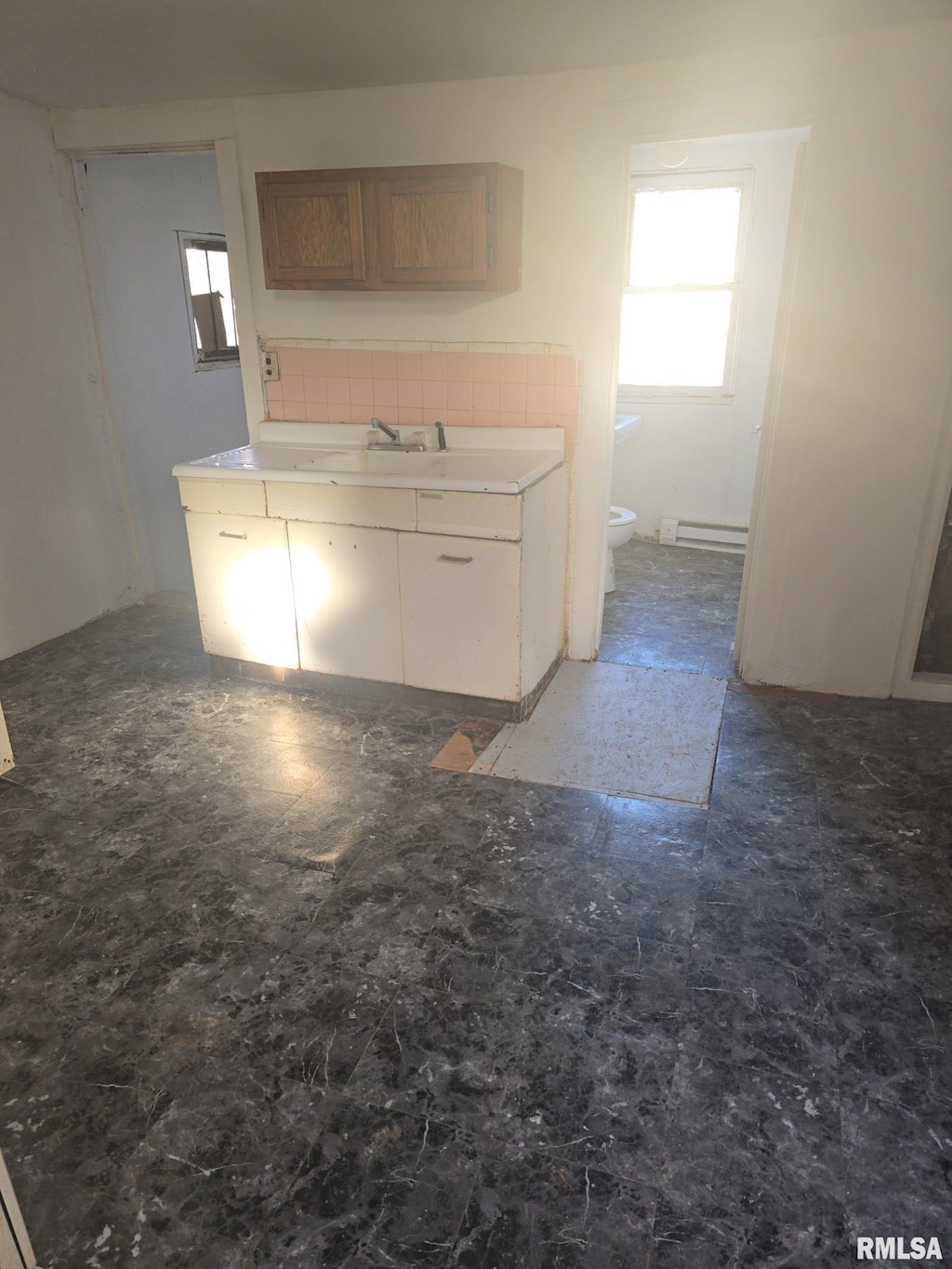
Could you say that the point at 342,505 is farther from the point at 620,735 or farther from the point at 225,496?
the point at 620,735

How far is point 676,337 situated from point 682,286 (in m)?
0.30

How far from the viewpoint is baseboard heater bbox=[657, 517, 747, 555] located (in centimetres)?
521

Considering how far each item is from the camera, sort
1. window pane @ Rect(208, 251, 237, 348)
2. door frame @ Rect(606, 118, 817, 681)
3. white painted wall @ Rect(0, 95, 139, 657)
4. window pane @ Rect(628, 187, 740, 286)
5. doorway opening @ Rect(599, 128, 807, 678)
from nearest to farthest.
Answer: door frame @ Rect(606, 118, 817, 681) < white painted wall @ Rect(0, 95, 139, 657) < doorway opening @ Rect(599, 128, 807, 678) < window pane @ Rect(628, 187, 740, 286) < window pane @ Rect(208, 251, 237, 348)

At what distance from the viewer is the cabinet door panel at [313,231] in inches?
120

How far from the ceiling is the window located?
205 cm

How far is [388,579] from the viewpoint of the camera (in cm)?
307

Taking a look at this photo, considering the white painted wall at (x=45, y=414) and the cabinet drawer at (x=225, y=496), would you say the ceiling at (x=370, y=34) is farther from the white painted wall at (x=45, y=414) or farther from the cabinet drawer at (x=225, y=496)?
the cabinet drawer at (x=225, y=496)

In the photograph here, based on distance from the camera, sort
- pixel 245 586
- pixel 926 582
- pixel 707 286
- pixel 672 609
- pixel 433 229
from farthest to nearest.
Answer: pixel 707 286 → pixel 672 609 → pixel 245 586 → pixel 926 582 → pixel 433 229

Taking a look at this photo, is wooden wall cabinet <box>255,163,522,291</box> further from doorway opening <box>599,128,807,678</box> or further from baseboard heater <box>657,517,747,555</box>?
baseboard heater <box>657,517,747,555</box>

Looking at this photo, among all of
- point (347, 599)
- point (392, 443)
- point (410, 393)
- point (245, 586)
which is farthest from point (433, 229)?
point (245, 586)

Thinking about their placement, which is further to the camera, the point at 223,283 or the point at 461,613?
the point at 223,283

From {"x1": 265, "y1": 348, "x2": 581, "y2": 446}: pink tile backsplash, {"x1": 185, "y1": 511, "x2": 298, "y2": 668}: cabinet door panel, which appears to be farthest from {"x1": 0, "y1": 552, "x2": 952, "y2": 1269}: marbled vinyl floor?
{"x1": 265, "y1": 348, "x2": 581, "y2": 446}: pink tile backsplash

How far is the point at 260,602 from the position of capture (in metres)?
3.32

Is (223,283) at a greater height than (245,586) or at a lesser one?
greater
